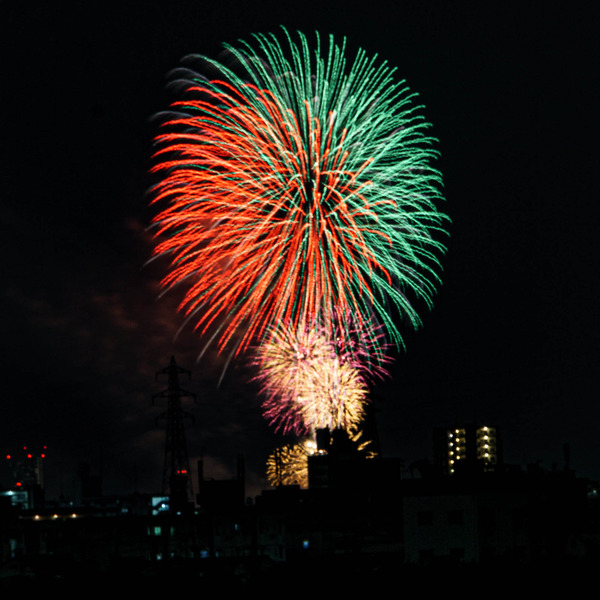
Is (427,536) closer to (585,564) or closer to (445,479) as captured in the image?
(445,479)

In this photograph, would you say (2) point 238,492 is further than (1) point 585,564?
Yes

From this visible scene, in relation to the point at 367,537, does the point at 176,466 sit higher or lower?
higher

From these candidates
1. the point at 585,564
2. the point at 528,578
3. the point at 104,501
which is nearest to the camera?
the point at 528,578

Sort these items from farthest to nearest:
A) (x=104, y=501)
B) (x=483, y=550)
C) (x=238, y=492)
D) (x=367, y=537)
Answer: (x=104, y=501), (x=238, y=492), (x=367, y=537), (x=483, y=550)

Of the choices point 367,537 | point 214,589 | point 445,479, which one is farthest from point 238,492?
point 214,589

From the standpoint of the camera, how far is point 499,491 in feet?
200

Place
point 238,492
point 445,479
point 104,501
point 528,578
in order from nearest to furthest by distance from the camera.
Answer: point 528,578 < point 445,479 < point 238,492 < point 104,501

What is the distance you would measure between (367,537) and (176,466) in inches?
931

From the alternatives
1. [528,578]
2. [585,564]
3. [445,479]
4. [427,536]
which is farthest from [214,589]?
[445,479]

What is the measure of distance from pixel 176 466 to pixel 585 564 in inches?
1987

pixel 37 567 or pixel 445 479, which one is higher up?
pixel 445 479

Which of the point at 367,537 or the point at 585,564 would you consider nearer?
the point at 585,564

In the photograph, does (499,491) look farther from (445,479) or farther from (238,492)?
(238,492)

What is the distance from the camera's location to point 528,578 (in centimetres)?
4062
